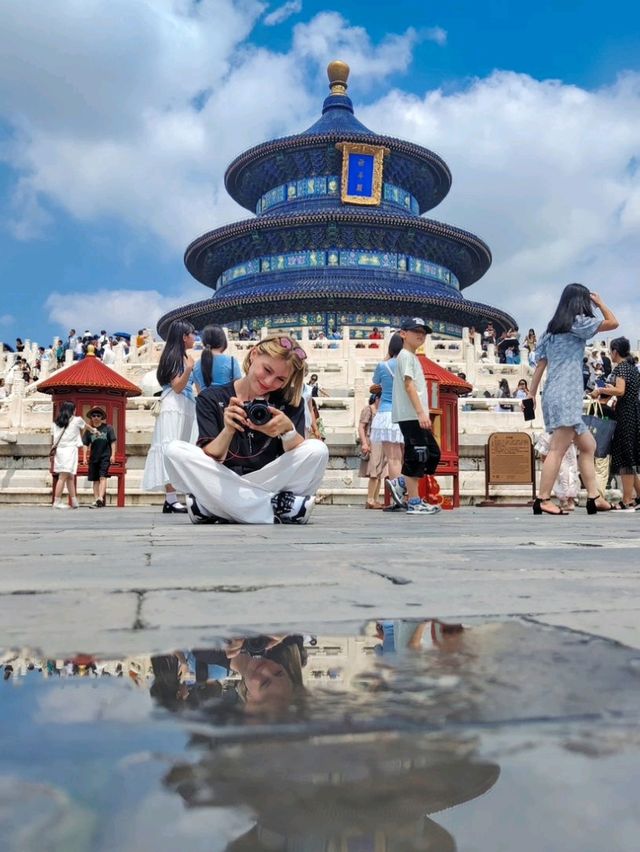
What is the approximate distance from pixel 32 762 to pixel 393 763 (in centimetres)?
28

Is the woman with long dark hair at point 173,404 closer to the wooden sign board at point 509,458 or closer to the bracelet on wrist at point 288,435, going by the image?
the bracelet on wrist at point 288,435

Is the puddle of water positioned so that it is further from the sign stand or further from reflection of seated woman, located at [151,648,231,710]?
the sign stand

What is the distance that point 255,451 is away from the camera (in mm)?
5000

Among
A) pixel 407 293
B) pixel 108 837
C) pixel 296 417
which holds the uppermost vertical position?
pixel 407 293

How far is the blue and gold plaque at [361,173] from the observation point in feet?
115

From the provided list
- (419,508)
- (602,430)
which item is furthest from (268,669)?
(602,430)

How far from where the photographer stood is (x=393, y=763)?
68cm

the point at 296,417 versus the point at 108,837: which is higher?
the point at 296,417

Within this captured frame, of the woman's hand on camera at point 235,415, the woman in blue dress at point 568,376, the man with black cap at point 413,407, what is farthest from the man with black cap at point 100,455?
the woman's hand on camera at point 235,415

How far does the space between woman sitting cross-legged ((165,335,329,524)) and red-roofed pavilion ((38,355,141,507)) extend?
5.50 metres

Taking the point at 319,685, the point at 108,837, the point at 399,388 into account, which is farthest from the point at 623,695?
the point at 399,388

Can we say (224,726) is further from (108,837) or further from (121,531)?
(121,531)

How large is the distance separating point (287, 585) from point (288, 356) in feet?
8.26

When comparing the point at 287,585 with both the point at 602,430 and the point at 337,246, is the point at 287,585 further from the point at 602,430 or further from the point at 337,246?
the point at 337,246
